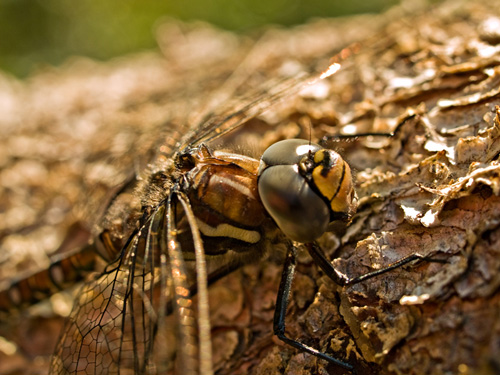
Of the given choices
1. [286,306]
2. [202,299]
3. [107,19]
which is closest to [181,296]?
[202,299]

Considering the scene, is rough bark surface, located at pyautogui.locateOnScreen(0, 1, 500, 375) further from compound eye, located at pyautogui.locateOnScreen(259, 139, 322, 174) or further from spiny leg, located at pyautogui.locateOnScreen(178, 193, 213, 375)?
spiny leg, located at pyautogui.locateOnScreen(178, 193, 213, 375)

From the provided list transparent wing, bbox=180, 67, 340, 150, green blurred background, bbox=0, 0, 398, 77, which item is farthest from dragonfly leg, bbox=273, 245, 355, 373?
green blurred background, bbox=0, 0, 398, 77

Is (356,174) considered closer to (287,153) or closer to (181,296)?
(287,153)

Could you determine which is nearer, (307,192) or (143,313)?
(307,192)

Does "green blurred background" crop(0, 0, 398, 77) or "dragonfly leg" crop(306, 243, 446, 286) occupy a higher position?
"green blurred background" crop(0, 0, 398, 77)

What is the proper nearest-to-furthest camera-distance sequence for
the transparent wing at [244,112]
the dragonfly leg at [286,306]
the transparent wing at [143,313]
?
the transparent wing at [143,313] < the dragonfly leg at [286,306] < the transparent wing at [244,112]

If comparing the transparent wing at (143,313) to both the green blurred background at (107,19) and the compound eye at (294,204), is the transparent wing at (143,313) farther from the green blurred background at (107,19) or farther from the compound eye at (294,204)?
the green blurred background at (107,19)

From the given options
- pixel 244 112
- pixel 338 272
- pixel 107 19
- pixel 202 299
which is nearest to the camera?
pixel 202 299

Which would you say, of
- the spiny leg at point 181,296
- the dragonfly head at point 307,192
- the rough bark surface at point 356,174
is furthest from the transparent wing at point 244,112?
the dragonfly head at point 307,192
